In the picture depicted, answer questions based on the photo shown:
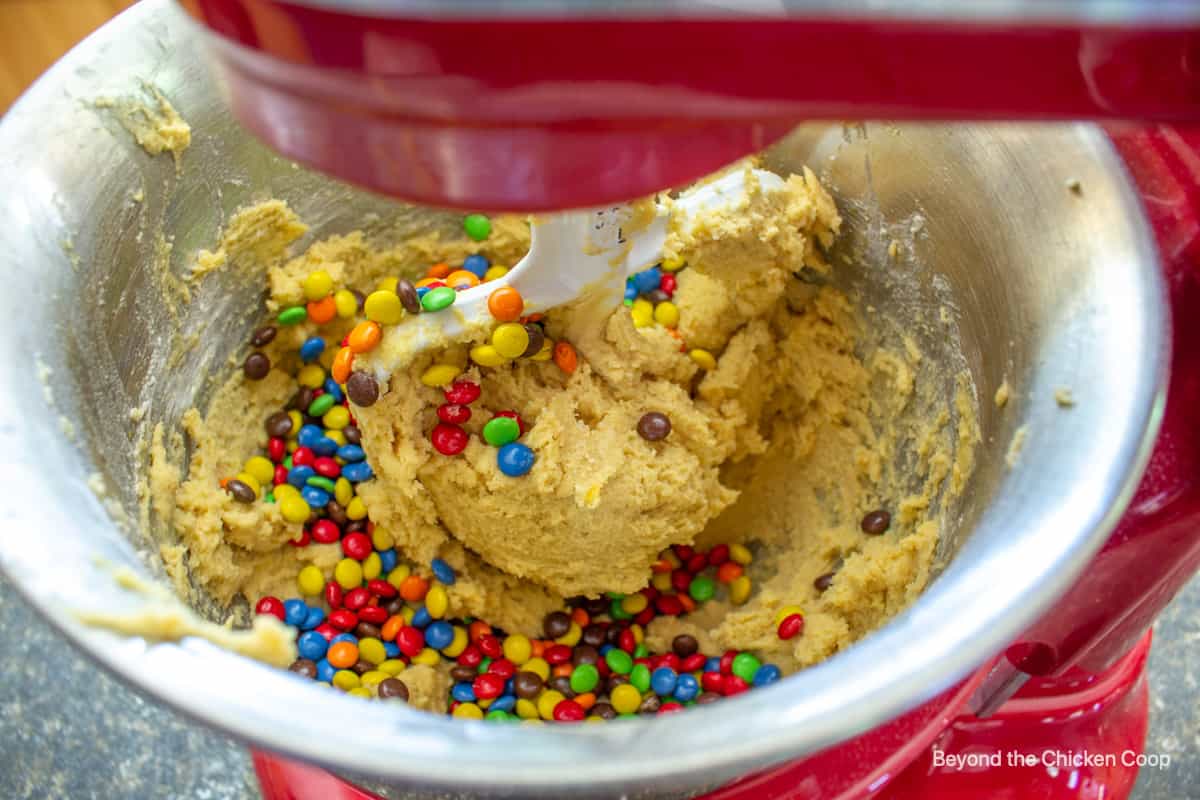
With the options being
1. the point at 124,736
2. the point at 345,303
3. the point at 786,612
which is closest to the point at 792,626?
the point at 786,612

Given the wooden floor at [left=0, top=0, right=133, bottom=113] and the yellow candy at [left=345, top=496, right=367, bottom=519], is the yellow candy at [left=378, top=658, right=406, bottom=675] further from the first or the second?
the wooden floor at [left=0, top=0, right=133, bottom=113]

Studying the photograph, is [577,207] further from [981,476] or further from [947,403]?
[947,403]

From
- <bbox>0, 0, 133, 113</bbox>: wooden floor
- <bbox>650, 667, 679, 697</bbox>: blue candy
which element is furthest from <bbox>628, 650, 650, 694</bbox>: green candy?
<bbox>0, 0, 133, 113</bbox>: wooden floor

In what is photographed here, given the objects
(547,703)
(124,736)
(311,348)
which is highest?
(311,348)

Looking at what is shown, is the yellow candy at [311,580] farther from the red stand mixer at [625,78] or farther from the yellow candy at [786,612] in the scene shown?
the red stand mixer at [625,78]

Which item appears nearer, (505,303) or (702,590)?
(505,303)

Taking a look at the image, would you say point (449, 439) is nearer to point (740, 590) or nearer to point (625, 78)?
point (740, 590)
